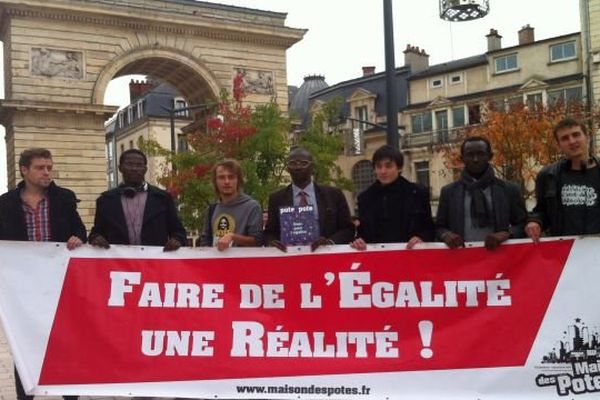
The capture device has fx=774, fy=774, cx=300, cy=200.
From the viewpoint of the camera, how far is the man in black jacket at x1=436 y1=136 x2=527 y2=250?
556cm

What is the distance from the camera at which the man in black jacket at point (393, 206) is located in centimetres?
587

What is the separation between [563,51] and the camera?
4397cm

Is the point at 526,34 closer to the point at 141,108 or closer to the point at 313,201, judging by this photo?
the point at 141,108

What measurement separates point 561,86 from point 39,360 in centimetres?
4169

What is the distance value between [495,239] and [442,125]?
46595mm

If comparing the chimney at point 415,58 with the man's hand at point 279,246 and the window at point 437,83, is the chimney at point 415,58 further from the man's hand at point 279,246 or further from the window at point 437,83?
the man's hand at point 279,246

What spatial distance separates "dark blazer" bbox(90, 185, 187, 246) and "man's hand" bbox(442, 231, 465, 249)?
7.08 ft

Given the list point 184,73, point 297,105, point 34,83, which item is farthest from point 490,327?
point 297,105

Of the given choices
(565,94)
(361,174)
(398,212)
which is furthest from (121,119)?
(398,212)

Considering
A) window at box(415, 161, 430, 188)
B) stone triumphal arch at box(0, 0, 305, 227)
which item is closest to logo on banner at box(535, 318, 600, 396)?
stone triumphal arch at box(0, 0, 305, 227)

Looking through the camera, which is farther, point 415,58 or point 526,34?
point 415,58

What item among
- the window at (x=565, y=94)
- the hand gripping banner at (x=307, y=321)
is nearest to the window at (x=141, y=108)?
the window at (x=565, y=94)

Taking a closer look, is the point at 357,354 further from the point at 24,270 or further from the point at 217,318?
the point at 24,270

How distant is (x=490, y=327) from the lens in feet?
17.7
